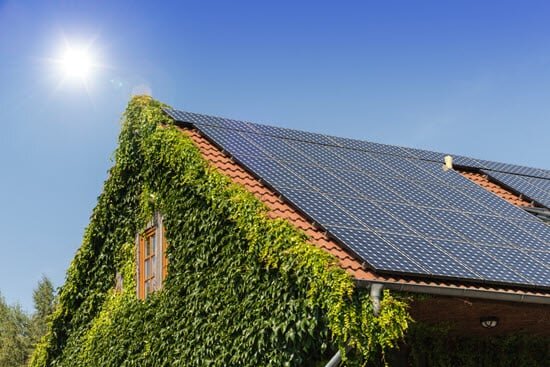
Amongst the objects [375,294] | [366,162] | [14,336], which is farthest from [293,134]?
[14,336]

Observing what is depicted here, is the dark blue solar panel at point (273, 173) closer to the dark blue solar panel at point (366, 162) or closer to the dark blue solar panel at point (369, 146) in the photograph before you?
the dark blue solar panel at point (366, 162)

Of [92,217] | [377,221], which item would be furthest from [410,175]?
[92,217]

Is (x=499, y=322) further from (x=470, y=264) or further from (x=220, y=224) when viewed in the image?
(x=220, y=224)

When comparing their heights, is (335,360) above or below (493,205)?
below

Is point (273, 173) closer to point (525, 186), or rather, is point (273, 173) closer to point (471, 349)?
point (471, 349)

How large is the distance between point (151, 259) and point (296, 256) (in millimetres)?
5549

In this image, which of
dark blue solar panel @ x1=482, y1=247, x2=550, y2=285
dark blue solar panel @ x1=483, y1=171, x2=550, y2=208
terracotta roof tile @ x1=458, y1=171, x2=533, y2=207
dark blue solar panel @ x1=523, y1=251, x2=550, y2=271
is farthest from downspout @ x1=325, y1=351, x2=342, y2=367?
dark blue solar panel @ x1=483, y1=171, x2=550, y2=208

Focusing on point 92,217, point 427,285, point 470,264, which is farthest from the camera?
point 92,217

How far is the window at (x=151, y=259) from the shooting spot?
1615cm

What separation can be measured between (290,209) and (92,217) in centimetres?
724

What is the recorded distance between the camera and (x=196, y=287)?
14.4 m

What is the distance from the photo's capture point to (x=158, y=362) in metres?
15.0

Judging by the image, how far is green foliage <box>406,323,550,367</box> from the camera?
542 inches

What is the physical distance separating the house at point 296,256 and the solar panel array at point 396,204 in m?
0.05
